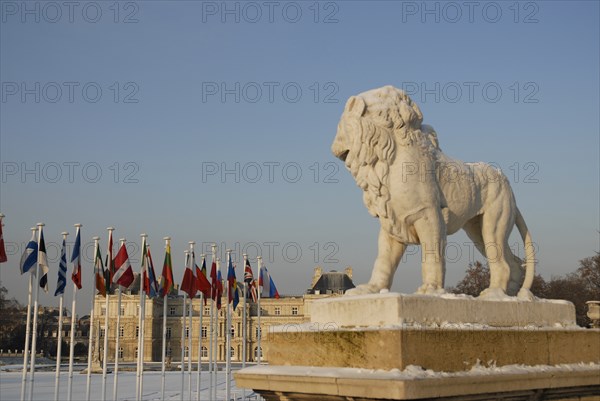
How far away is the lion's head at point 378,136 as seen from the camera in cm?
677

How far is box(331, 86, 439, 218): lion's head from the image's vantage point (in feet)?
22.2

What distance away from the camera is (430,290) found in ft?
21.4

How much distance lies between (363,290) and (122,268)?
15.3 metres

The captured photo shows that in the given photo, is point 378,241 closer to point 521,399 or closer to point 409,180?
point 409,180

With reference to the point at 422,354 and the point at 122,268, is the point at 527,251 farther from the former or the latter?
the point at 122,268

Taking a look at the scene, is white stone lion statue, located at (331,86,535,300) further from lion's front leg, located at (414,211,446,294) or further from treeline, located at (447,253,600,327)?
treeline, located at (447,253,600,327)

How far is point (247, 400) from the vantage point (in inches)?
993

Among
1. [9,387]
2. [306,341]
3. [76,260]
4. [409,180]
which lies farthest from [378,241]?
[9,387]

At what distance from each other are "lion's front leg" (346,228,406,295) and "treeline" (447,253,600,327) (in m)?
38.5

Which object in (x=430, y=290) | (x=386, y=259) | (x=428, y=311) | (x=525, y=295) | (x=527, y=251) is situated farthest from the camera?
(x=527, y=251)

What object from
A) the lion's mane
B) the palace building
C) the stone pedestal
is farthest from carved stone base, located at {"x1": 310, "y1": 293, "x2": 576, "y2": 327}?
the palace building

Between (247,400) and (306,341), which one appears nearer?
(306,341)

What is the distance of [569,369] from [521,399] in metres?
0.79

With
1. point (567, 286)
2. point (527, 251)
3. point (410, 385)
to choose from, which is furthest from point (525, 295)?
point (567, 286)
